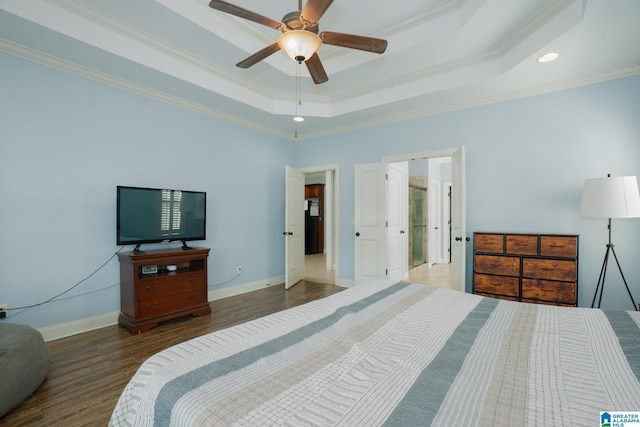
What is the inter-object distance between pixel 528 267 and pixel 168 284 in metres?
3.83

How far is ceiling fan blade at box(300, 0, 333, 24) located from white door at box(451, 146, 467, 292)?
238 centimetres

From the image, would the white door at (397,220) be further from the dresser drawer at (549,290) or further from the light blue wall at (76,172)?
the light blue wall at (76,172)

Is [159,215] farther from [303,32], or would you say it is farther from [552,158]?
[552,158]

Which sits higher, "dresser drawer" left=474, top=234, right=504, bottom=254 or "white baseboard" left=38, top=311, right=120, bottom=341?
"dresser drawer" left=474, top=234, right=504, bottom=254

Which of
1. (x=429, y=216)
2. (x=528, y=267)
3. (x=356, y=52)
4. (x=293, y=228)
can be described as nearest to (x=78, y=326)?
(x=293, y=228)

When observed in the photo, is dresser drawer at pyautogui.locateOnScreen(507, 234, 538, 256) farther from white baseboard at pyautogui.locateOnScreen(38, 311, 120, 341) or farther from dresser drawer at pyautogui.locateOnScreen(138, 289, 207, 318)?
white baseboard at pyautogui.locateOnScreen(38, 311, 120, 341)

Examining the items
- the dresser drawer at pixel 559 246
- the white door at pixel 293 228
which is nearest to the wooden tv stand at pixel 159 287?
the white door at pixel 293 228

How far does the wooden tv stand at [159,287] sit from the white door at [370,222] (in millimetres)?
2335

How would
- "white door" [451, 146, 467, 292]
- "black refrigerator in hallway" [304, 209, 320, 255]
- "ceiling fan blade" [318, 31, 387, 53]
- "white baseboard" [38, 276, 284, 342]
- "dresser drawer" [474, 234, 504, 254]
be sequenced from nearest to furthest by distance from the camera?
1. "ceiling fan blade" [318, 31, 387, 53]
2. "white baseboard" [38, 276, 284, 342]
3. "dresser drawer" [474, 234, 504, 254]
4. "white door" [451, 146, 467, 292]
5. "black refrigerator in hallway" [304, 209, 320, 255]

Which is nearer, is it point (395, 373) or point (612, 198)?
point (395, 373)

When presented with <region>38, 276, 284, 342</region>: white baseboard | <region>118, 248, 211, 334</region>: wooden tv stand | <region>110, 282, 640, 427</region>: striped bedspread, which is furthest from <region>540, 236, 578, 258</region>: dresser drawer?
<region>38, 276, 284, 342</region>: white baseboard

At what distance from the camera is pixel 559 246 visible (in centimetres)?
290

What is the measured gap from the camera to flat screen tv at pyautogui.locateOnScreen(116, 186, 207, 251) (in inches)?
121

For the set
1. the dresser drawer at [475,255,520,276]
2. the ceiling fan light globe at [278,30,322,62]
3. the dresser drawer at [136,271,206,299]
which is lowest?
the dresser drawer at [136,271,206,299]
